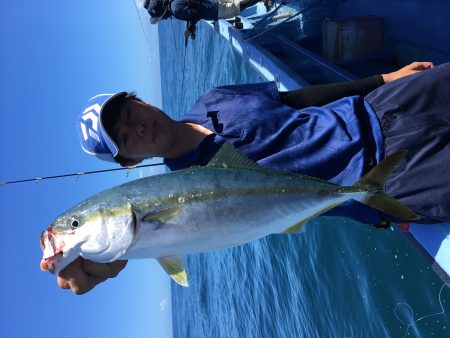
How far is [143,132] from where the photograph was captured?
2709 mm

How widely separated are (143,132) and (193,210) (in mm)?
952

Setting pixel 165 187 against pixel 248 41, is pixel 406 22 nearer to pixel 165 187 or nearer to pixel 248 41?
pixel 248 41

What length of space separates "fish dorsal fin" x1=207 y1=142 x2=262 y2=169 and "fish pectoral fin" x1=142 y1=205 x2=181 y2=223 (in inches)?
12.5

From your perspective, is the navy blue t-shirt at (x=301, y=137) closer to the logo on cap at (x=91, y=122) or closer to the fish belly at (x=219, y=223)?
the fish belly at (x=219, y=223)

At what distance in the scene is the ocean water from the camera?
5.00m

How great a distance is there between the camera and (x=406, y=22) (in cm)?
504

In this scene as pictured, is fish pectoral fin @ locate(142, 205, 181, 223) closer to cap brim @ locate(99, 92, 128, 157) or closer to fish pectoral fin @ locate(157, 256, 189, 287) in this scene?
fish pectoral fin @ locate(157, 256, 189, 287)

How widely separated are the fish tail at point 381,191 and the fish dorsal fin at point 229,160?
2.01ft

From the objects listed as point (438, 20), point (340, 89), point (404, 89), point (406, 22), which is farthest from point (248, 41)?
point (404, 89)

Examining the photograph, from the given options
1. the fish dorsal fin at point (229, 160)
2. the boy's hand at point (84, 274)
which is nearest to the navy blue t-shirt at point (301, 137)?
the fish dorsal fin at point (229, 160)

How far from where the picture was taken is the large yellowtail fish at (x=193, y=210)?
6.41ft

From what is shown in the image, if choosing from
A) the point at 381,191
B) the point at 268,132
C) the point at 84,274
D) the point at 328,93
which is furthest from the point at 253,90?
the point at 84,274

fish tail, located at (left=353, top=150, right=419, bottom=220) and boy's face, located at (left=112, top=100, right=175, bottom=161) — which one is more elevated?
boy's face, located at (left=112, top=100, right=175, bottom=161)

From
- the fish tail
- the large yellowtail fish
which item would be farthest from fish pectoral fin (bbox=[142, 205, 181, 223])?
the fish tail
